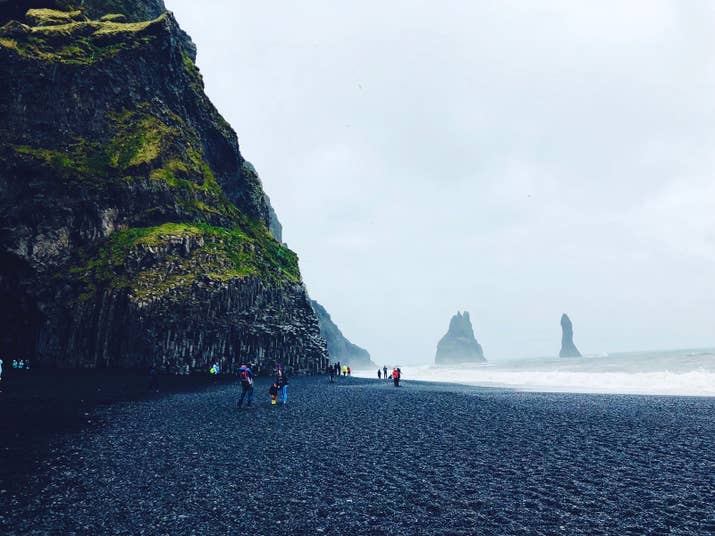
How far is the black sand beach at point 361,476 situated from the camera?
10234mm

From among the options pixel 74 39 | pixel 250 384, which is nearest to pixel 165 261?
pixel 250 384

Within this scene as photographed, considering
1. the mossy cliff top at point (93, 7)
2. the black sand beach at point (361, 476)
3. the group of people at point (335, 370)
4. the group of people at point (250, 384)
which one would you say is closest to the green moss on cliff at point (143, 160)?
the mossy cliff top at point (93, 7)

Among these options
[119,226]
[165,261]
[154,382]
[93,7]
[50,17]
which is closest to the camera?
[154,382]

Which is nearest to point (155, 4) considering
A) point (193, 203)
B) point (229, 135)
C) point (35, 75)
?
point (229, 135)

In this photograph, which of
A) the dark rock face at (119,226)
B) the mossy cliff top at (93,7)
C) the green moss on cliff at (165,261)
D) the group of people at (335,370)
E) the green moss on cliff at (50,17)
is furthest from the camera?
the mossy cliff top at (93,7)

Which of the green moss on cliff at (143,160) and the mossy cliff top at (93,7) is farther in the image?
the mossy cliff top at (93,7)

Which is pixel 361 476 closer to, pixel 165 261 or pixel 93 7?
pixel 165 261

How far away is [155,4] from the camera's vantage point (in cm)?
9412

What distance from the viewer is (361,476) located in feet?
45.1

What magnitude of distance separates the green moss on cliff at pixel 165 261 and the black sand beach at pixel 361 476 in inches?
971

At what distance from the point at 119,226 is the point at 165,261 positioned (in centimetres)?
991

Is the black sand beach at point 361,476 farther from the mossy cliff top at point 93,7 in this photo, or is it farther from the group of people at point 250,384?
the mossy cliff top at point 93,7

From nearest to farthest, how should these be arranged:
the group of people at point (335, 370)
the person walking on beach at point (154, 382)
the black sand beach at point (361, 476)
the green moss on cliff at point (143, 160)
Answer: the black sand beach at point (361, 476), the person walking on beach at point (154, 382), the green moss on cliff at point (143, 160), the group of people at point (335, 370)

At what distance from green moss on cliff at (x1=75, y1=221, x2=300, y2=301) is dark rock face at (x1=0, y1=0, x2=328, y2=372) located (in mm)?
186
